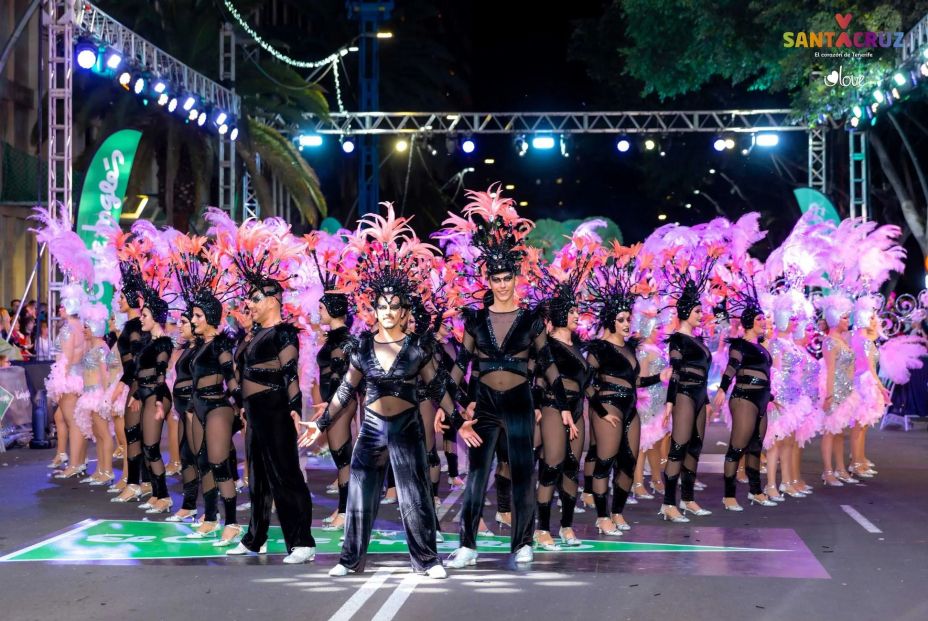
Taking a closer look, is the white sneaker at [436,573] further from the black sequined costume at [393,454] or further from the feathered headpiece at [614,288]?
the feathered headpiece at [614,288]

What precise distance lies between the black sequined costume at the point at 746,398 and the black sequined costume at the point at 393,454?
412 cm

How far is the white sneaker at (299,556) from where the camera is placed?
9.11 meters

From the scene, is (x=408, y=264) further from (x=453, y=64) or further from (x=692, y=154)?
(x=453, y=64)

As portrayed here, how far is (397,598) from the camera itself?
7934 millimetres

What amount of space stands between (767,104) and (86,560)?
3022cm

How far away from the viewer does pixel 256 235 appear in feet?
32.6

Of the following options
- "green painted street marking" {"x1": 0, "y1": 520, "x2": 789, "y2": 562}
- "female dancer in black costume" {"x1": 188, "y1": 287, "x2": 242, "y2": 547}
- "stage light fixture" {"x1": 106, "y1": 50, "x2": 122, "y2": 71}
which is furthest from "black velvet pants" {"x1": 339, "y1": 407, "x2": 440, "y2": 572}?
"stage light fixture" {"x1": 106, "y1": 50, "x2": 122, "y2": 71}

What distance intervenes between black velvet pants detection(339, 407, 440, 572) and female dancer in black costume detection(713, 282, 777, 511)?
415 cm

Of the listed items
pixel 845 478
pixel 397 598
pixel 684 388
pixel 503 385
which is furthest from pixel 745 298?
pixel 397 598

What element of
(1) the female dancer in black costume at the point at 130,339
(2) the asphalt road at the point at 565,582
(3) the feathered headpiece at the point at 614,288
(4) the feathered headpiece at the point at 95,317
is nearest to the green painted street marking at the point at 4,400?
(4) the feathered headpiece at the point at 95,317

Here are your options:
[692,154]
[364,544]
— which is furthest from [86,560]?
[692,154]

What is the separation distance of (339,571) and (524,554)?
4.40 feet

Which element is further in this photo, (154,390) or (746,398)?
(746,398)

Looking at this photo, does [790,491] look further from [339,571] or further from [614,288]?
[339,571]
